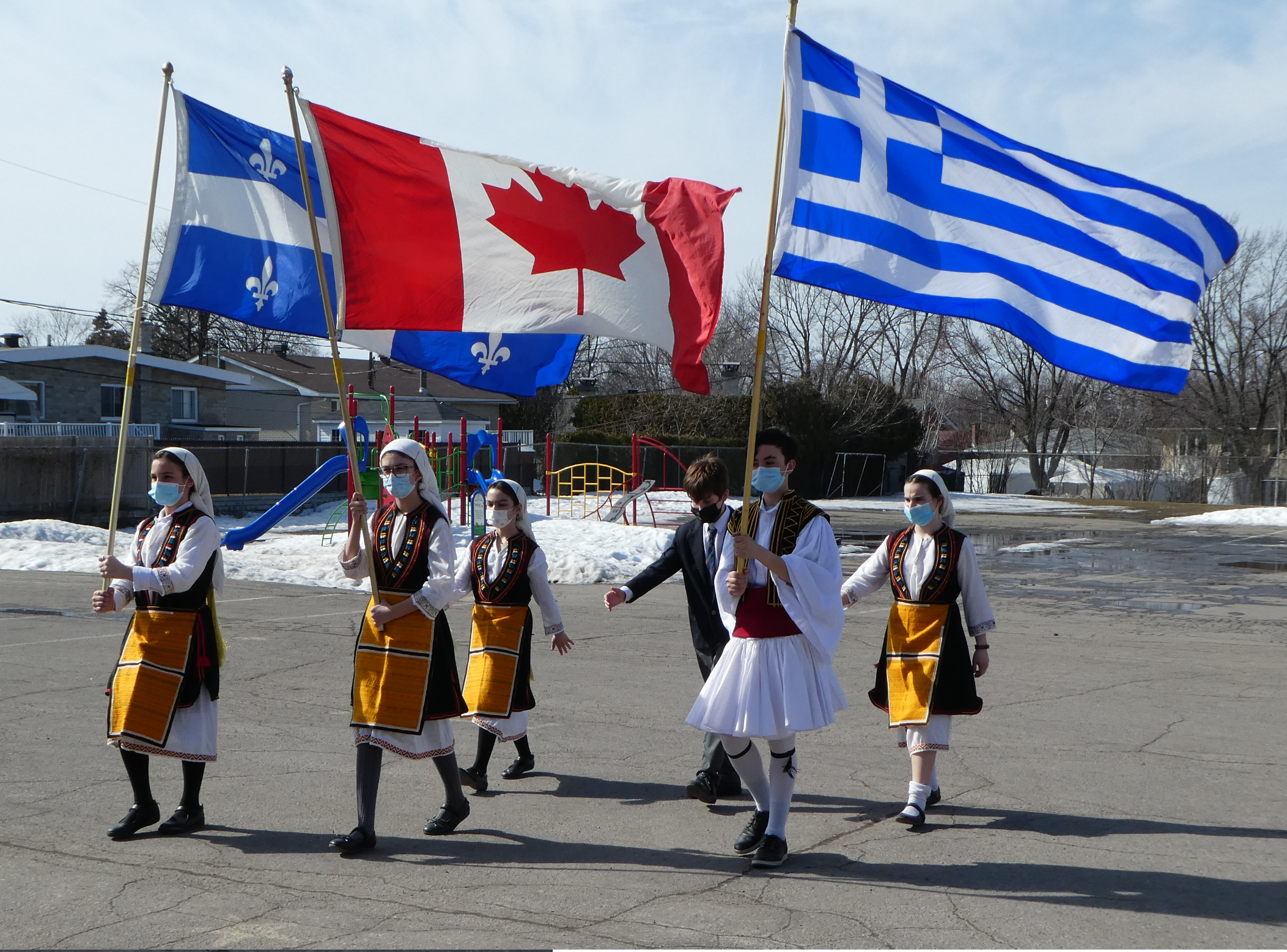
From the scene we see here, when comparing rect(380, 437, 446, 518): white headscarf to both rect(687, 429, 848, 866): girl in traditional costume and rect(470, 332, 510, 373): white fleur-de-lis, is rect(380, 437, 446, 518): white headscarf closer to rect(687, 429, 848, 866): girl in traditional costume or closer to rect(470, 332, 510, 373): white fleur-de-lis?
rect(687, 429, 848, 866): girl in traditional costume

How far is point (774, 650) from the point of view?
16.4 feet

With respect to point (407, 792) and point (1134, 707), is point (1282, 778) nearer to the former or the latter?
point (1134, 707)

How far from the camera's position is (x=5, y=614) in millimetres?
12609

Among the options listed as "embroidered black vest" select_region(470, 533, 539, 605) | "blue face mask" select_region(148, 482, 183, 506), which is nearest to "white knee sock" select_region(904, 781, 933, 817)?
"embroidered black vest" select_region(470, 533, 539, 605)

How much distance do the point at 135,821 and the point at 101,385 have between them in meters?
37.4

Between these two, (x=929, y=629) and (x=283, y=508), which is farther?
(x=283, y=508)

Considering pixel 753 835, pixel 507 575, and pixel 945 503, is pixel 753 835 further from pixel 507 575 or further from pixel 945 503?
pixel 507 575

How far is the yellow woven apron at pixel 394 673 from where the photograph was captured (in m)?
5.16

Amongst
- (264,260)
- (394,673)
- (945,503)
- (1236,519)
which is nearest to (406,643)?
(394,673)

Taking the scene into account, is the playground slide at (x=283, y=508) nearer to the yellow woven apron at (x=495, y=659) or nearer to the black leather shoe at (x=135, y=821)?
the yellow woven apron at (x=495, y=659)

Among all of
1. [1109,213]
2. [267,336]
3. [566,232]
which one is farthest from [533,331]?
[267,336]

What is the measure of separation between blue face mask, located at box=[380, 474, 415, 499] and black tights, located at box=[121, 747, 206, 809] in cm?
153

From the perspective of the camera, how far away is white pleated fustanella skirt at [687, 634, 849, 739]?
4.89 metres

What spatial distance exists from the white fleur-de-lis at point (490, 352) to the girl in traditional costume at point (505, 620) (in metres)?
0.86
